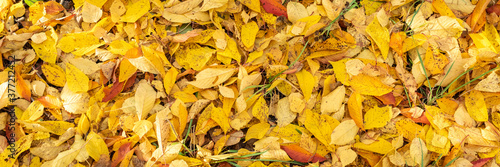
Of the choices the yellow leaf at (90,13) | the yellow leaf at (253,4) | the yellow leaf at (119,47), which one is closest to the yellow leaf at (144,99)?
the yellow leaf at (119,47)

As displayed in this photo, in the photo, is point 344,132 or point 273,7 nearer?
point 344,132

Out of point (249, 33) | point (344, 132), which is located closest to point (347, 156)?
point (344, 132)

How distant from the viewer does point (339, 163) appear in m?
0.84

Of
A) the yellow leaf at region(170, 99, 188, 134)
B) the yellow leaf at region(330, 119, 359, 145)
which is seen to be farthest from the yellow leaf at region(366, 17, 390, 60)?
the yellow leaf at region(170, 99, 188, 134)

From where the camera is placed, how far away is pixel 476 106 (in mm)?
882

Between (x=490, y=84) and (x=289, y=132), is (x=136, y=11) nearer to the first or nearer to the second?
(x=289, y=132)

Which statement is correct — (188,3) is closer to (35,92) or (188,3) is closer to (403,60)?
(35,92)

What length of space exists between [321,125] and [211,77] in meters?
0.31

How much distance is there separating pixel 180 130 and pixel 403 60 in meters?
0.63

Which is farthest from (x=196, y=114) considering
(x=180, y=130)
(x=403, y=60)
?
(x=403, y=60)

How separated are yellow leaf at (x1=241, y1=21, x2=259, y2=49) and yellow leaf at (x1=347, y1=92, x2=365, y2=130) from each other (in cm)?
30

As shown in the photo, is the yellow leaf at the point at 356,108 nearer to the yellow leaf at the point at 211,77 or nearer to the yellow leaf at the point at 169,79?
the yellow leaf at the point at 211,77

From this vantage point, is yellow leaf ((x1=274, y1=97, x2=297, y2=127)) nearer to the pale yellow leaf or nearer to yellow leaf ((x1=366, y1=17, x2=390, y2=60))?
the pale yellow leaf

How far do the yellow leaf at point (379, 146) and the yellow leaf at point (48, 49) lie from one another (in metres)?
0.85
